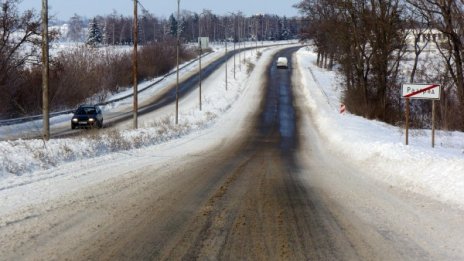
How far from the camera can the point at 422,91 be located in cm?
1802

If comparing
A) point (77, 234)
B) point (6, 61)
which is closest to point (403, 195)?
point (77, 234)

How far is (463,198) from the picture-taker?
9773 mm

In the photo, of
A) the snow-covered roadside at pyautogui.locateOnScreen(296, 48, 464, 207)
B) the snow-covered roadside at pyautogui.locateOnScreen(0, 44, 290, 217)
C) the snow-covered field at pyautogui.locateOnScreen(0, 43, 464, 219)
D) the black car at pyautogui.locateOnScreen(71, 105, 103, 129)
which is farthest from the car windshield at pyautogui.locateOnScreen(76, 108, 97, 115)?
the snow-covered roadside at pyautogui.locateOnScreen(296, 48, 464, 207)

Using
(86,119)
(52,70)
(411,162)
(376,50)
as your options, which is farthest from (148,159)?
(52,70)

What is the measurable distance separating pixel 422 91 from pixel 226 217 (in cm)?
1217

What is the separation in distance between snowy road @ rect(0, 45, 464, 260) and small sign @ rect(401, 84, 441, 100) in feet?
14.1

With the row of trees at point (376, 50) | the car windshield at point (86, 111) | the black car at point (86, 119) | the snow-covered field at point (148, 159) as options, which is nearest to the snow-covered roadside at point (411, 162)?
the snow-covered field at point (148, 159)

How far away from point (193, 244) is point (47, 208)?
3260mm

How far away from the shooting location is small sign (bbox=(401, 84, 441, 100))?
17.6m

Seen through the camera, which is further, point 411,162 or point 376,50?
point 376,50

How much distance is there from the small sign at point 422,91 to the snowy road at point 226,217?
4295 mm

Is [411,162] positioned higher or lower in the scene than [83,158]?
higher

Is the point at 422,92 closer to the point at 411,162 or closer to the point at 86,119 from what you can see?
the point at 411,162

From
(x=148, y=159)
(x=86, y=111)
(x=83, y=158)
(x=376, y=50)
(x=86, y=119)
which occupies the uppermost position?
(x=376, y=50)
